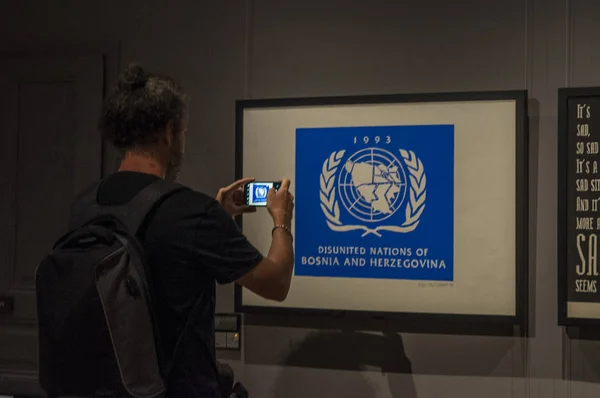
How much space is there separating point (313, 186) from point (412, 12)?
644 mm

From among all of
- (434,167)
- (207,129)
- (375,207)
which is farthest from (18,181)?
(434,167)

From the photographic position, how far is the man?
1.31 metres

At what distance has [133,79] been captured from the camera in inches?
55.9

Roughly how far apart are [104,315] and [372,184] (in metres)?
1.09

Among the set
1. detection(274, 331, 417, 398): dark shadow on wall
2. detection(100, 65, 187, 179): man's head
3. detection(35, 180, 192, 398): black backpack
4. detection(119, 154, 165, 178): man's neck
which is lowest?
detection(274, 331, 417, 398): dark shadow on wall

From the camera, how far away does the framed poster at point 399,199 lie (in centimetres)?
200

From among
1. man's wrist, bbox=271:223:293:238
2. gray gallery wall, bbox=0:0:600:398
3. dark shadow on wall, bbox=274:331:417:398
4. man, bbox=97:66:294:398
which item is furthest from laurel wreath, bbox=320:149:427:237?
man, bbox=97:66:294:398

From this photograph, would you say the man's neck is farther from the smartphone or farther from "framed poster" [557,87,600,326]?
"framed poster" [557,87,600,326]

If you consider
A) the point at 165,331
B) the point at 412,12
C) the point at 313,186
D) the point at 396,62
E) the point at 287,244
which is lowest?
the point at 165,331

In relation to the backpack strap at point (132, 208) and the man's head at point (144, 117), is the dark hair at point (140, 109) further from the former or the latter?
the backpack strap at point (132, 208)

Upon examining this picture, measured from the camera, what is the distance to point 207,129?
7.59ft

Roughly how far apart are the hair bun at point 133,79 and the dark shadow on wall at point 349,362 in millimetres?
1101

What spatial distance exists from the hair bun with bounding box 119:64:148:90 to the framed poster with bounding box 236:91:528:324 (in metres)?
0.80

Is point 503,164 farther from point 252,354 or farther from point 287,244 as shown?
point 252,354
